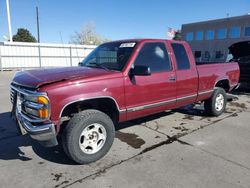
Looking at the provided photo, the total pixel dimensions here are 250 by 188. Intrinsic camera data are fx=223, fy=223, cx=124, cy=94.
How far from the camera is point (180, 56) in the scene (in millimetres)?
4840

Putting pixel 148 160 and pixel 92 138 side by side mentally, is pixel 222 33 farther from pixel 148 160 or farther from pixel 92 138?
pixel 92 138

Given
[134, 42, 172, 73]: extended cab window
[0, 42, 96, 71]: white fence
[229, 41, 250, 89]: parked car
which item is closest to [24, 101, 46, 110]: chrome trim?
[134, 42, 172, 73]: extended cab window

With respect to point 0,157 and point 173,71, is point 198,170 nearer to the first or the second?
point 173,71

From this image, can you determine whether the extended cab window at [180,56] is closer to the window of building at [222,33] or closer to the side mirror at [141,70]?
the side mirror at [141,70]

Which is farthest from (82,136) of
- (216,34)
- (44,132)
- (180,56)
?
(216,34)

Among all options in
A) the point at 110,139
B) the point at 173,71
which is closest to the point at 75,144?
the point at 110,139

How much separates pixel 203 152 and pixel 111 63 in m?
2.25

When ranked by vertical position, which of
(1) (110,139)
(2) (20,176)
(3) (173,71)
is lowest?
(2) (20,176)

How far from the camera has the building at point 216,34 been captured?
3484cm

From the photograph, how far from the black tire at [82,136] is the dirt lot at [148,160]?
14cm

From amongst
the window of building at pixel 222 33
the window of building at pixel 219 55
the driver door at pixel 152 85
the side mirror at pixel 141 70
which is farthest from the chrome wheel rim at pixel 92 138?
the window of building at pixel 222 33

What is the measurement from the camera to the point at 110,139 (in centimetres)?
365

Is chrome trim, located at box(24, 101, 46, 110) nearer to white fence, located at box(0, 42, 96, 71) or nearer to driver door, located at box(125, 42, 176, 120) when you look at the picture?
driver door, located at box(125, 42, 176, 120)

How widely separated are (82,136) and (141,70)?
4.60ft
